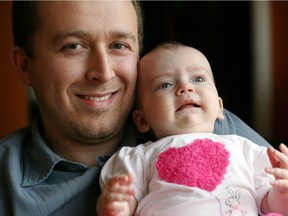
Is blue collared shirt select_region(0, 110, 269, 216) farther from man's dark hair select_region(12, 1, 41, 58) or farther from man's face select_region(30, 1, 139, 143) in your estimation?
man's dark hair select_region(12, 1, 41, 58)

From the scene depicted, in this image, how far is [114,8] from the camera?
1.59 metres

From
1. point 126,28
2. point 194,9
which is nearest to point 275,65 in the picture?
point 194,9

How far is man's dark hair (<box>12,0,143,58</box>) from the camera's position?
1663mm

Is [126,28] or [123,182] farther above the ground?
[126,28]

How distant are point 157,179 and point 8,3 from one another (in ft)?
8.00

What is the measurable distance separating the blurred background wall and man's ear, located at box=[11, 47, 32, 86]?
191 centimetres

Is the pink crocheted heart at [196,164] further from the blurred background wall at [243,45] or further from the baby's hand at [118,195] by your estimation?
the blurred background wall at [243,45]

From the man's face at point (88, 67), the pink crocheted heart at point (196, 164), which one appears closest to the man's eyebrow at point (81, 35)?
the man's face at point (88, 67)

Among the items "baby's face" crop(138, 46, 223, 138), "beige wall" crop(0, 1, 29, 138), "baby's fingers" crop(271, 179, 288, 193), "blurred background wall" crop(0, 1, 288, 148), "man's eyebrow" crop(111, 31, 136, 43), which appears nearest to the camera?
"baby's fingers" crop(271, 179, 288, 193)

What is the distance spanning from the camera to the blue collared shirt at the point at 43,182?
1.44 metres

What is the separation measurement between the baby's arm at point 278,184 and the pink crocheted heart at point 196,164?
0.13 meters

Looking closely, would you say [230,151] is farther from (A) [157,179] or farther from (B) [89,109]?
(B) [89,109]

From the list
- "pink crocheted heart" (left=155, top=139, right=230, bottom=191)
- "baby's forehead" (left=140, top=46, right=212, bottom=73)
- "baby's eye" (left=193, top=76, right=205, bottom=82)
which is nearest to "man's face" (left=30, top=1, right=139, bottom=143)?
"baby's forehead" (left=140, top=46, right=212, bottom=73)

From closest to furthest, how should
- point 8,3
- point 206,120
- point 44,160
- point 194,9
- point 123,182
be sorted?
1. point 123,182
2. point 206,120
3. point 44,160
4. point 8,3
5. point 194,9
